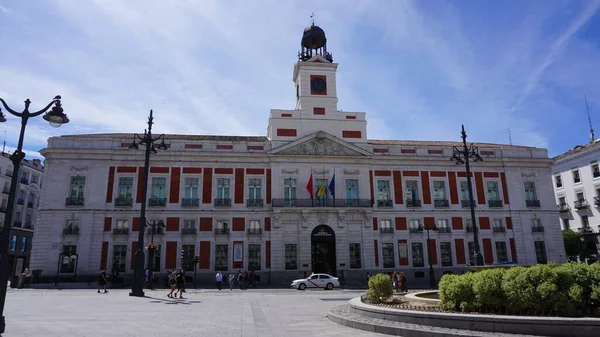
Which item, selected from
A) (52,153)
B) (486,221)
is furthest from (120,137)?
(486,221)

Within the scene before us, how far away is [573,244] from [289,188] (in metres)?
31.4

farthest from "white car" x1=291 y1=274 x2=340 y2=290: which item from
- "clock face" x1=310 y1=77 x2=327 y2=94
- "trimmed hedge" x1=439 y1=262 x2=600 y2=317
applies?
"trimmed hedge" x1=439 y1=262 x2=600 y2=317

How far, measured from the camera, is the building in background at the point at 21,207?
46344 millimetres

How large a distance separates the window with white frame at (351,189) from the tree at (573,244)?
24969 millimetres

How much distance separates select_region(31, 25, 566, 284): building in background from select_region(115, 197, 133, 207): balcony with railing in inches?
3.2

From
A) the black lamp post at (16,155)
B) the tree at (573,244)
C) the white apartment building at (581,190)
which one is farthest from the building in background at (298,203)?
the black lamp post at (16,155)

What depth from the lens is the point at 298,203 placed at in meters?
34.9

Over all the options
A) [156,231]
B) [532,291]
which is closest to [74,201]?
[156,231]

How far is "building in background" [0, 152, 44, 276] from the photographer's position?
1825 inches

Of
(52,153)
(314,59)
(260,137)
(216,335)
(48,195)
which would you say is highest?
(314,59)

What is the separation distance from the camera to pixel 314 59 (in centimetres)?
4019

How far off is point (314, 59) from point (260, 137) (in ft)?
30.3

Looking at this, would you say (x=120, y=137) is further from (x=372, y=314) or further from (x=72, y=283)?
(x=372, y=314)

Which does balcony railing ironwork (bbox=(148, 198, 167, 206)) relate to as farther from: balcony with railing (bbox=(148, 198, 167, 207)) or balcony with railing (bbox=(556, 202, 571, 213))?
balcony with railing (bbox=(556, 202, 571, 213))
